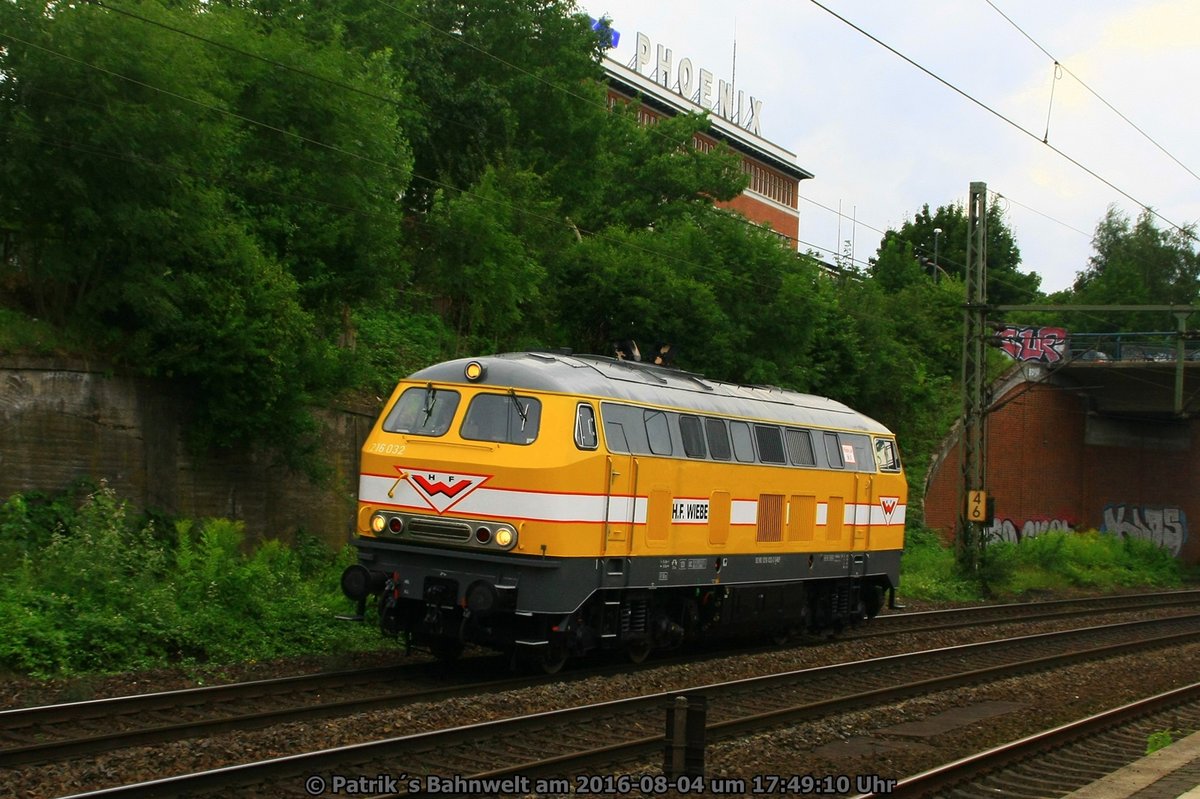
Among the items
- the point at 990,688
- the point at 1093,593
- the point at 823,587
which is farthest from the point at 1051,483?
the point at 990,688

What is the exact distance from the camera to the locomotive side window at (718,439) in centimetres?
1633

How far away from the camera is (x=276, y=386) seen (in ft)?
65.3

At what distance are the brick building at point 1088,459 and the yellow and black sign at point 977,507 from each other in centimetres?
984

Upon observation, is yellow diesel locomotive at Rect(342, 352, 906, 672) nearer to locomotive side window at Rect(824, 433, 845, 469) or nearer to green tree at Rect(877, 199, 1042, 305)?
locomotive side window at Rect(824, 433, 845, 469)

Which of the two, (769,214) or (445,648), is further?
(769,214)

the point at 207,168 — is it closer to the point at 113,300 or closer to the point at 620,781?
the point at 113,300

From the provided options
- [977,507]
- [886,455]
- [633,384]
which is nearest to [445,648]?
[633,384]

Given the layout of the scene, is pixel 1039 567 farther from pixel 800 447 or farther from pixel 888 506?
pixel 800 447

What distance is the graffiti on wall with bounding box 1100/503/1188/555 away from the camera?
47812mm

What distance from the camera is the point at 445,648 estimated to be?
14859mm

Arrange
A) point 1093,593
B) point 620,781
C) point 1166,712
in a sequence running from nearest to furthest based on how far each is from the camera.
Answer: point 620,781
point 1166,712
point 1093,593

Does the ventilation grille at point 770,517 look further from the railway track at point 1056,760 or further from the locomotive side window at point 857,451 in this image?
the railway track at point 1056,760

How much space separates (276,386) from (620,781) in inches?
469

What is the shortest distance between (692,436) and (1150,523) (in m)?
37.7
